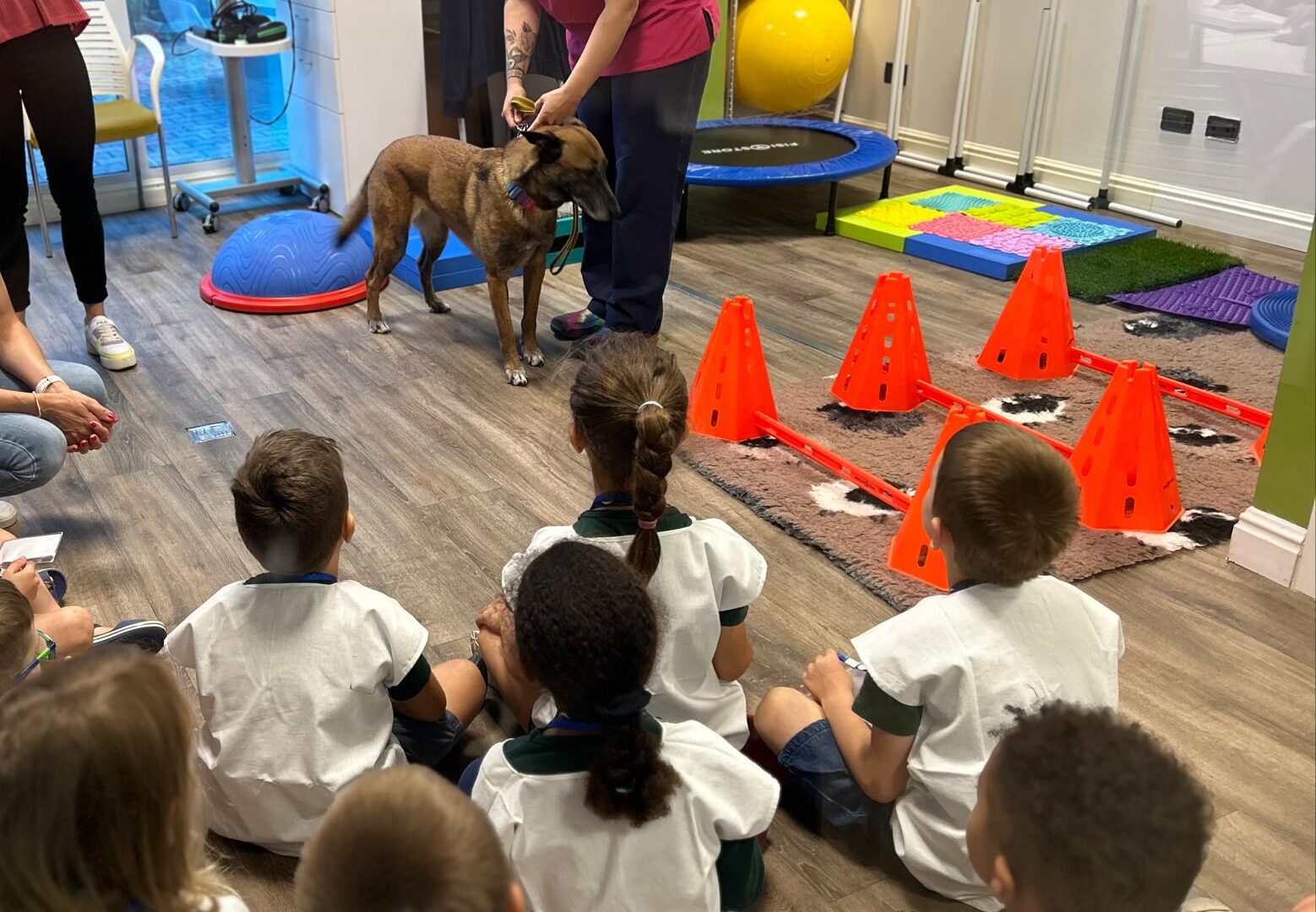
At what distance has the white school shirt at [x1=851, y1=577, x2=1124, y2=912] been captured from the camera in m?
1.61

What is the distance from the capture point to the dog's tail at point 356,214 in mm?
4086

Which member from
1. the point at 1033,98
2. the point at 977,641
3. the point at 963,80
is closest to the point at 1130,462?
the point at 977,641

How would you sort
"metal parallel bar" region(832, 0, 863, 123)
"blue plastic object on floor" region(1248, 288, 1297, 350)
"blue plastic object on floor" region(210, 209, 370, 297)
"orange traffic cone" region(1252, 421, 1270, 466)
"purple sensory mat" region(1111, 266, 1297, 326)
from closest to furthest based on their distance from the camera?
"orange traffic cone" region(1252, 421, 1270, 466) → "blue plastic object on floor" region(1248, 288, 1297, 350) → "purple sensory mat" region(1111, 266, 1297, 326) → "blue plastic object on floor" region(210, 209, 370, 297) → "metal parallel bar" region(832, 0, 863, 123)

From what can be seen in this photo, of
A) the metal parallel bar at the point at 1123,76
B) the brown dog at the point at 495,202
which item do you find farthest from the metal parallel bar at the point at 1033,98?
the brown dog at the point at 495,202

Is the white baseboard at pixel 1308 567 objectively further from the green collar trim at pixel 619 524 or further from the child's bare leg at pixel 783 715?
the green collar trim at pixel 619 524

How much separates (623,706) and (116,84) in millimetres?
4703

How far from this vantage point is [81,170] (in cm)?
354

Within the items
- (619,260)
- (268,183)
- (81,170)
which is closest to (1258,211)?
(619,260)

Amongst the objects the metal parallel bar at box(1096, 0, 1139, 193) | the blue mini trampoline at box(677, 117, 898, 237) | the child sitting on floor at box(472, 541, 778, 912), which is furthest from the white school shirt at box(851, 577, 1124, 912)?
the metal parallel bar at box(1096, 0, 1139, 193)

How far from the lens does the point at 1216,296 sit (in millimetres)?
4395

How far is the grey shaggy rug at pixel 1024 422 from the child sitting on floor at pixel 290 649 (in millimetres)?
1231

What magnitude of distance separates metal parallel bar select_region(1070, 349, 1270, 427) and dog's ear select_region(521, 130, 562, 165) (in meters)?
1.68

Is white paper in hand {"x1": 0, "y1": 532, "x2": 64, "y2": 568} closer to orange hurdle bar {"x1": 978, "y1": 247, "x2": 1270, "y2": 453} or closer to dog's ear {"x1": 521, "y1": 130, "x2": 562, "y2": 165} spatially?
dog's ear {"x1": 521, "y1": 130, "x2": 562, "y2": 165}

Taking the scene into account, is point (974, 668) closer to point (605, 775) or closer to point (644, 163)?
point (605, 775)
